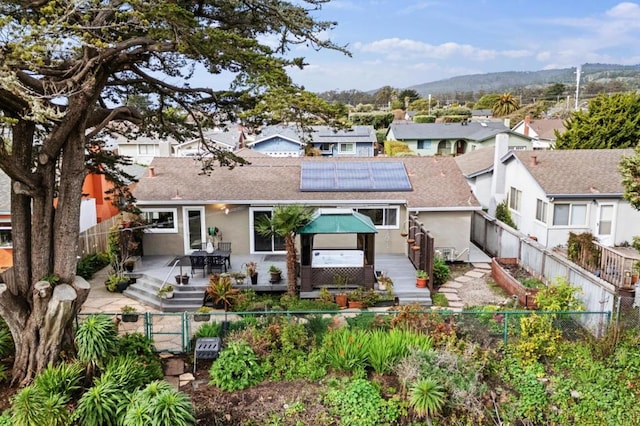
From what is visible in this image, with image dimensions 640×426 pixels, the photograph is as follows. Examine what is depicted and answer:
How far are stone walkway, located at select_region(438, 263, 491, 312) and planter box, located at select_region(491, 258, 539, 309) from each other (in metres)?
0.52

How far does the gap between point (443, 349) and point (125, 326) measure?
7888 millimetres

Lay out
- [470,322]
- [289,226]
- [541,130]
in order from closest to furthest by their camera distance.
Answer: [470,322] → [289,226] → [541,130]

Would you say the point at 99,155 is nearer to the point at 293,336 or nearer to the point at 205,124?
the point at 205,124

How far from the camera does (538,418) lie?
348 inches

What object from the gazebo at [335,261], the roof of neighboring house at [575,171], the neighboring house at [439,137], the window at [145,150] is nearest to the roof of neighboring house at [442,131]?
the neighboring house at [439,137]

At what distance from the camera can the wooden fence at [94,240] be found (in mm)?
17481

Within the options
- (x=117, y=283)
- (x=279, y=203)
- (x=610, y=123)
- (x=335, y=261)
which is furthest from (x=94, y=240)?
(x=610, y=123)

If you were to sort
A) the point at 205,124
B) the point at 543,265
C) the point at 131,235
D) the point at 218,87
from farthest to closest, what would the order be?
the point at 131,235
the point at 543,265
the point at 205,124
the point at 218,87

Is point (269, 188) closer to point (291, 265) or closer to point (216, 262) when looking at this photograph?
point (216, 262)

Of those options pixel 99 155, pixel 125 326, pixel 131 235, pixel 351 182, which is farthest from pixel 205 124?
pixel 351 182

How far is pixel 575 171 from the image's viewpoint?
64.0 ft

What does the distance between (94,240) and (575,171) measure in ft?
66.9

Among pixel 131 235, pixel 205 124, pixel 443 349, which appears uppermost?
pixel 205 124

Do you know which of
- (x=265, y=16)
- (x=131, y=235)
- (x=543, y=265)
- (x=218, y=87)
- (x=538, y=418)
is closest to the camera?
(x=538, y=418)
